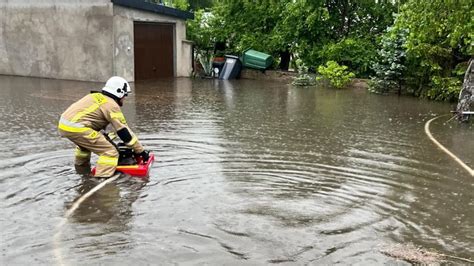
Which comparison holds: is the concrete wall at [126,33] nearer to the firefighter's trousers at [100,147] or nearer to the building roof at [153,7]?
the building roof at [153,7]

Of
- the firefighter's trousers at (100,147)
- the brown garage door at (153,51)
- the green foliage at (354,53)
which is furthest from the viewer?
the brown garage door at (153,51)

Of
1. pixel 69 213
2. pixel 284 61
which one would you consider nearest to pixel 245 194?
pixel 69 213

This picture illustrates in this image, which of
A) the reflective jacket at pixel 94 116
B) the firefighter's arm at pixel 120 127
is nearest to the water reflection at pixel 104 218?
the firefighter's arm at pixel 120 127

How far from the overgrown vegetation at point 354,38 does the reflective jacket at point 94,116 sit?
25.0 ft

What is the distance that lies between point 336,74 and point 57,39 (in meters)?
9.83

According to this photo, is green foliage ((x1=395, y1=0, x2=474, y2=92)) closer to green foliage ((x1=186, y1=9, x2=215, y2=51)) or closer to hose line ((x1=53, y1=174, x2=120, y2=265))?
hose line ((x1=53, y1=174, x2=120, y2=265))

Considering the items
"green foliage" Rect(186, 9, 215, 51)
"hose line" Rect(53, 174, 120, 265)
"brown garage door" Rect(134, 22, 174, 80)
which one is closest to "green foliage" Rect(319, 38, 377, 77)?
"green foliage" Rect(186, 9, 215, 51)

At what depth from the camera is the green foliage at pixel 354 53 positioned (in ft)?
63.0

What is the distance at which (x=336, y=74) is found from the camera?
18156mm

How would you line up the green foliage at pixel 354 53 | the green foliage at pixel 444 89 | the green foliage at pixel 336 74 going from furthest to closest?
the green foliage at pixel 354 53 < the green foliage at pixel 336 74 < the green foliage at pixel 444 89

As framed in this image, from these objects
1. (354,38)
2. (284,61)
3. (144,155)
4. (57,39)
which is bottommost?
(144,155)

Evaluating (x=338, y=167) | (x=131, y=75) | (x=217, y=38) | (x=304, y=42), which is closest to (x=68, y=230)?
(x=338, y=167)

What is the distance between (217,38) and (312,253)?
18824 millimetres

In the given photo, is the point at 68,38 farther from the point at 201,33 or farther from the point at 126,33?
the point at 201,33
